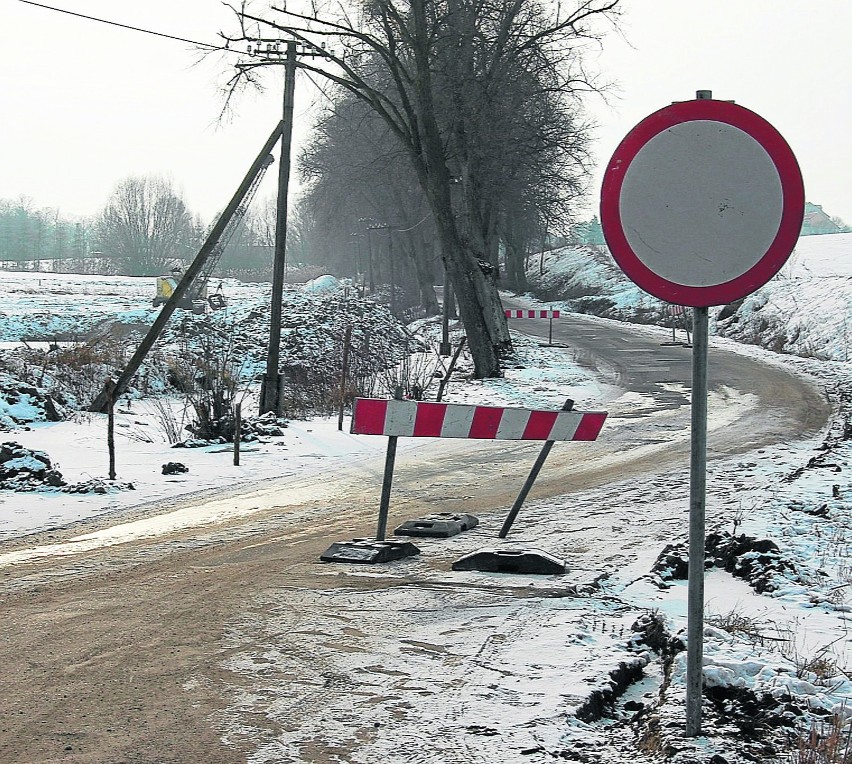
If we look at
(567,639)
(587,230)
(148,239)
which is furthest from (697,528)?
(148,239)

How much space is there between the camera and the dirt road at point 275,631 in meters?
3.78

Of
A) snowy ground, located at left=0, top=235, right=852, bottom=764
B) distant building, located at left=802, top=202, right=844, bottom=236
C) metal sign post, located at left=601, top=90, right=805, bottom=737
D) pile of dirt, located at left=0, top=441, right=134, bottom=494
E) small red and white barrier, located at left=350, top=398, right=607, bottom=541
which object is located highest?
distant building, located at left=802, top=202, right=844, bottom=236

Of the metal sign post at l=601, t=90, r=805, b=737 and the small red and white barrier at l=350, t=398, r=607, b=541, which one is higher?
the metal sign post at l=601, t=90, r=805, b=737

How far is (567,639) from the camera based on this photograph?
4812mm

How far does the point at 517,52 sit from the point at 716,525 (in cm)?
1834

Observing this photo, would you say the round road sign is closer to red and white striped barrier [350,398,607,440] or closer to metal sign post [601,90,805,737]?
metal sign post [601,90,805,737]

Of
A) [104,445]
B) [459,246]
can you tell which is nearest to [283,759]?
[104,445]

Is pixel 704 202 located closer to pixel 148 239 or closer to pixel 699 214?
pixel 699 214

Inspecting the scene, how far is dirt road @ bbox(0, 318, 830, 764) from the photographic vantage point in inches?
149

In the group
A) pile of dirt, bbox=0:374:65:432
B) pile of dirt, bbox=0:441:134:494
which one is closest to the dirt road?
pile of dirt, bbox=0:441:134:494

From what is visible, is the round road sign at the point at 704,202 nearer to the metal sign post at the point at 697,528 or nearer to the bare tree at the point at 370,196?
the metal sign post at the point at 697,528

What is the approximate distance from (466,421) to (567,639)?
3035mm

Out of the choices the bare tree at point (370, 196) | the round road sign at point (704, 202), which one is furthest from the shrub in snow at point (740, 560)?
the bare tree at point (370, 196)

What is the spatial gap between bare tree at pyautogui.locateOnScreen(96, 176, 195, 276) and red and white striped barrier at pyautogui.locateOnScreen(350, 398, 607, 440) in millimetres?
109877
